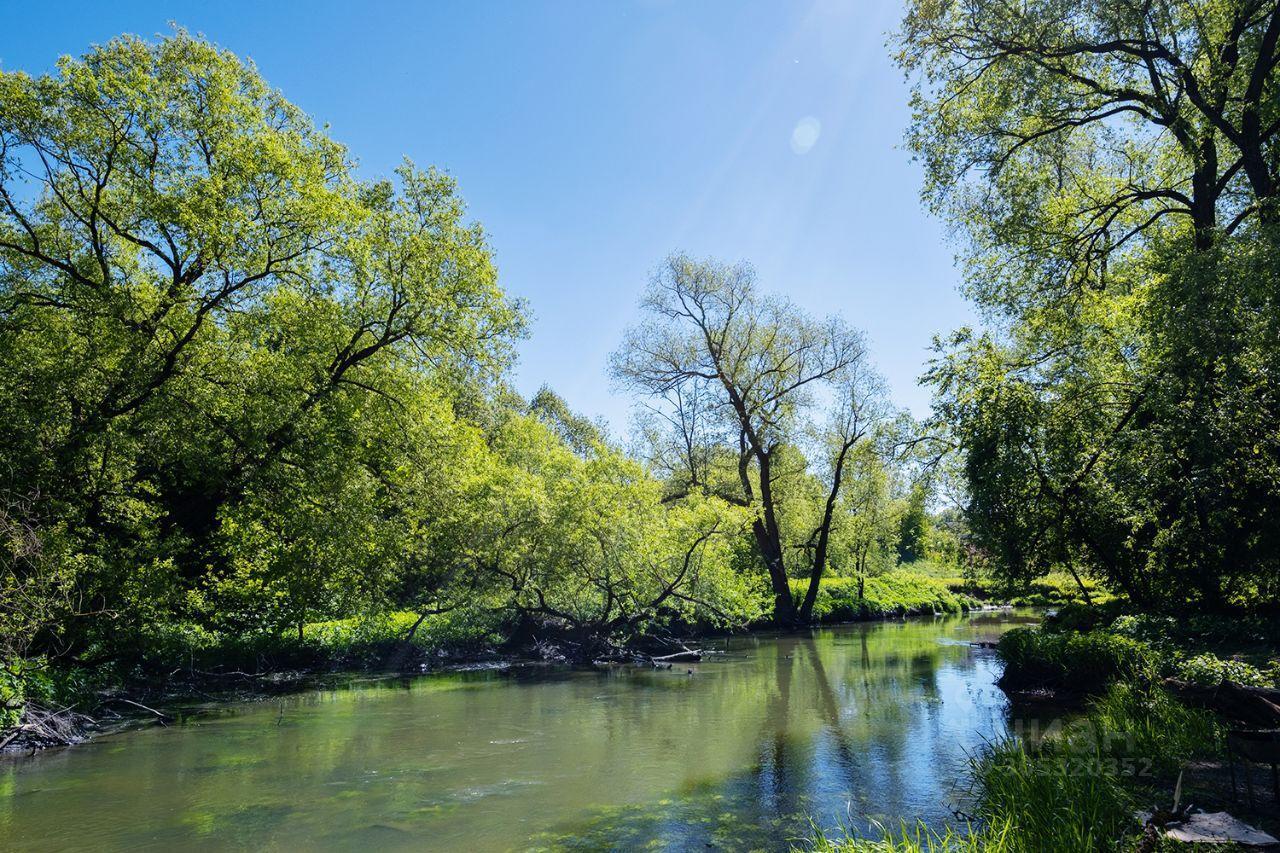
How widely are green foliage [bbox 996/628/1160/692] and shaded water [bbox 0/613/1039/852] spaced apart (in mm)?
1084

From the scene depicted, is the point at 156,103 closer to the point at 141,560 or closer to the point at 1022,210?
the point at 141,560

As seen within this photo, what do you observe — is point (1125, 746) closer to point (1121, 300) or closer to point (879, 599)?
point (1121, 300)

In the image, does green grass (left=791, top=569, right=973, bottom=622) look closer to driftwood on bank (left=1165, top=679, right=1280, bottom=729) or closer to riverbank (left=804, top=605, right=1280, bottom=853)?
riverbank (left=804, top=605, right=1280, bottom=853)

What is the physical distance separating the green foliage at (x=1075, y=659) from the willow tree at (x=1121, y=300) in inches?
68.8

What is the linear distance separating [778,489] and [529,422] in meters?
14.2

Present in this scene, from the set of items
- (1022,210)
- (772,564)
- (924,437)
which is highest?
(1022,210)

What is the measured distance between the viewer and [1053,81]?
16656 millimetres

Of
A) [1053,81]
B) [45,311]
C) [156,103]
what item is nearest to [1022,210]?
[1053,81]

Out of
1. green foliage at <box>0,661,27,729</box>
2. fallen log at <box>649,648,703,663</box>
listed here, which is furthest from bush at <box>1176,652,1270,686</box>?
green foliage at <box>0,661,27,729</box>

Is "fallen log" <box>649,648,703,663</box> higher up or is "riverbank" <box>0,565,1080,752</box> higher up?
"riverbank" <box>0,565,1080,752</box>

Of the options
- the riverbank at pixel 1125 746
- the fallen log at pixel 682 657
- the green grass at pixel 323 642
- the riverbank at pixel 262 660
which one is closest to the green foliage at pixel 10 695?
the riverbank at pixel 262 660

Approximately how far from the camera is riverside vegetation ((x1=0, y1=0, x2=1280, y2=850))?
1343 centimetres

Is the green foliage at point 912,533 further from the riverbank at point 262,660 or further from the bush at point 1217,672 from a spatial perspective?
the bush at point 1217,672

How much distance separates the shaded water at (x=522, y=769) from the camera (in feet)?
28.2
